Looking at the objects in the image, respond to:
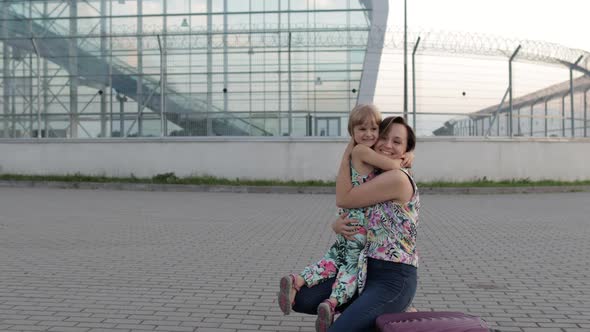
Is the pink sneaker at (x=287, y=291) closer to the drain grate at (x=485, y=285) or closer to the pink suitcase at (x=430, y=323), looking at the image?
the pink suitcase at (x=430, y=323)

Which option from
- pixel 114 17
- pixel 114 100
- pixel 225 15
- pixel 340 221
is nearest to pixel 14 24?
pixel 114 17

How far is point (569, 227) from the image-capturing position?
10.8 meters

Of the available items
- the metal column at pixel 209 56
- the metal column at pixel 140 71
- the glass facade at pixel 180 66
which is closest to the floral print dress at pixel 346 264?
the glass facade at pixel 180 66

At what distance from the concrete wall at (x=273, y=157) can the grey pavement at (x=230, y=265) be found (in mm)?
7019

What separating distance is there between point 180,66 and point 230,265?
19289mm

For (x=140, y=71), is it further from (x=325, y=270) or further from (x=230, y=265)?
(x=325, y=270)

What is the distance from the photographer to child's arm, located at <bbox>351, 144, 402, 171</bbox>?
139 inches

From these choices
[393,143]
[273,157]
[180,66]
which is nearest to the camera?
[393,143]

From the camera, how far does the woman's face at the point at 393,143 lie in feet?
12.0

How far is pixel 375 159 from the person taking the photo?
139 inches

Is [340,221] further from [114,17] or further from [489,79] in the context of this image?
[114,17]

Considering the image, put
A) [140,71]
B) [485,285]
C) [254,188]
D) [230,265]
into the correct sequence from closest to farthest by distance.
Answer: [485,285], [230,265], [254,188], [140,71]

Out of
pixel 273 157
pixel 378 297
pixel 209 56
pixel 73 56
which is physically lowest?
pixel 378 297

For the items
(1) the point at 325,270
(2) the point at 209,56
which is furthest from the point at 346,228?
(2) the point at 209,56
